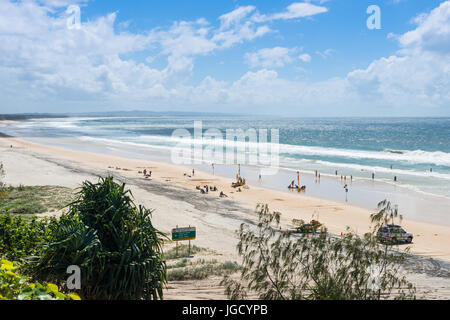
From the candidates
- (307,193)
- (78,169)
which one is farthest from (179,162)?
(307,193)

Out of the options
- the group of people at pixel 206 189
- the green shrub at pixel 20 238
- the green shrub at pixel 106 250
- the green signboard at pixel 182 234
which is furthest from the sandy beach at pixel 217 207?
the green shrub at pixel 20 238

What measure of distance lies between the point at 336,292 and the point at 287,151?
66.6m

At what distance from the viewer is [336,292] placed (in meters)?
7.35

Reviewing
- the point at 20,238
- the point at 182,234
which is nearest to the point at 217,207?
the point at 182,234

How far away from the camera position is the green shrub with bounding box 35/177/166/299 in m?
8.11

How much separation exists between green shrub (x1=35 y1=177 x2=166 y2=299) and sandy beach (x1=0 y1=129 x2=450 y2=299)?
4.24 metres

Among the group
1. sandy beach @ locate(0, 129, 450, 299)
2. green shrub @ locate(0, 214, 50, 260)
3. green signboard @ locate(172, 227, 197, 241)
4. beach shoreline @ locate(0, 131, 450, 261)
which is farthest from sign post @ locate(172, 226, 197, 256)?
beach shoreline @ locate(0, 131, 450, 261)

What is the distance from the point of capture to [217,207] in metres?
30.7

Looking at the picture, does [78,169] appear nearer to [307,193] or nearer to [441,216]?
[307,193]

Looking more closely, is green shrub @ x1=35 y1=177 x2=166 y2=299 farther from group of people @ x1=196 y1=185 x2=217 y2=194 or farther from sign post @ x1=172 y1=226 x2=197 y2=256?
group of people @ x1=196 y1=185 x2=217 y2=194

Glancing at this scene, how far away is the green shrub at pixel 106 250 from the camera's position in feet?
26.6

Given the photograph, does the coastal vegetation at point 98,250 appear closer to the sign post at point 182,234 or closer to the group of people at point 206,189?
the sign post at point 182,234

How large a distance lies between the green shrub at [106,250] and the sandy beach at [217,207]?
167 inches
